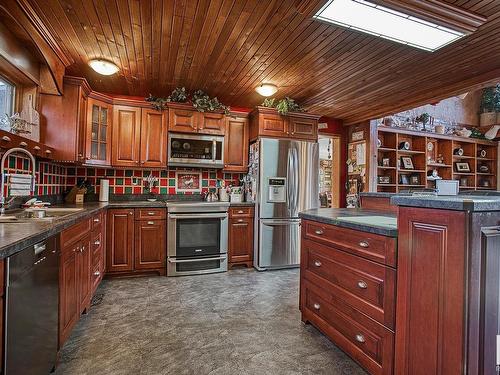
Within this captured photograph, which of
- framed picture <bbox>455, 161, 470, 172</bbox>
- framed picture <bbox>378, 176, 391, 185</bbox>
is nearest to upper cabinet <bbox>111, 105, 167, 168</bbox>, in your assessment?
framed picture <bbox>378, 176, 391, 185</bbox>

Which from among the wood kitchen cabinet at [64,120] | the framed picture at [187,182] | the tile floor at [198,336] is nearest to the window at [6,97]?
the wood kitchen cabinet at [64,120]

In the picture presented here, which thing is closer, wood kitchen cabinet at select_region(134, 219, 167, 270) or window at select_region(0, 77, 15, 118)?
window at select_region(0, 77, 15, 118)

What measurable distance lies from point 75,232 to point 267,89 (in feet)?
9.08

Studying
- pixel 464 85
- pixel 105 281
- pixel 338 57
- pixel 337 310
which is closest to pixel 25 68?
pixel 105 281

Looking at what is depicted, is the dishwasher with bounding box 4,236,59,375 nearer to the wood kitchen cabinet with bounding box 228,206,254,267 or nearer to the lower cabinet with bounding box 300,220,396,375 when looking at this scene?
the lower cabinet with bounding box 300,220,396,375

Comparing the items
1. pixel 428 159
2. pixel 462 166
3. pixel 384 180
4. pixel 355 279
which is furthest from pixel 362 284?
pixel 462 166

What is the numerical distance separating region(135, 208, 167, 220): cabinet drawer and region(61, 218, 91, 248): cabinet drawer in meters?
1.08

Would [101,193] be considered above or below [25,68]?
below

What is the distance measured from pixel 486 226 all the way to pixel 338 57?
7.48ft

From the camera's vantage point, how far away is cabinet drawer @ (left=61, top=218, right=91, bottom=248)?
1.75 m

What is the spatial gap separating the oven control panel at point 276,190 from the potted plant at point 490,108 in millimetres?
5635

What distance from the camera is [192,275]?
3.61 meters

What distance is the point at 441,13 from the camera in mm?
2043

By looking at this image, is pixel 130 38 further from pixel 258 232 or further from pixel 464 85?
pixel 464 85
